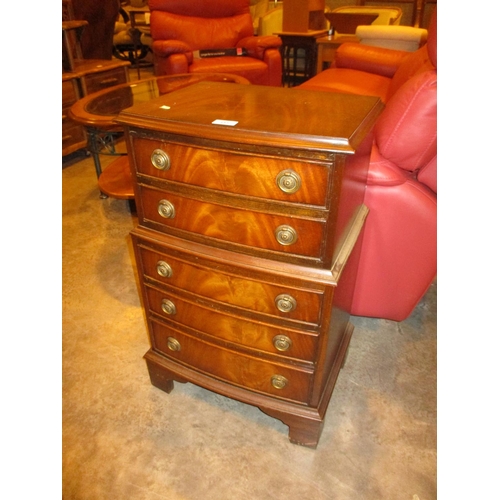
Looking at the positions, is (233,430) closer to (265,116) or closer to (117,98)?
(265,116)

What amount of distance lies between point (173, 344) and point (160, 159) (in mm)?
649

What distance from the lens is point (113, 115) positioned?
2195mm

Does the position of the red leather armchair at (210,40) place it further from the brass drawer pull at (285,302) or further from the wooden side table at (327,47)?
the brass drawer pull at (285,302)

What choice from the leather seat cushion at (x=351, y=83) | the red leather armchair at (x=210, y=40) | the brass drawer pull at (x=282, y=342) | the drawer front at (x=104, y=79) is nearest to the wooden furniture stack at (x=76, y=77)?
the drawer front at (x=104, y=79)

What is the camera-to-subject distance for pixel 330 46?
4.59 m

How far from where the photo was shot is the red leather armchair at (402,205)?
125cm

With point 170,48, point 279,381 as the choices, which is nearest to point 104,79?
point 170,48

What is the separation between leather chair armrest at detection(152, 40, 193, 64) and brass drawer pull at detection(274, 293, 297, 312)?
336cm

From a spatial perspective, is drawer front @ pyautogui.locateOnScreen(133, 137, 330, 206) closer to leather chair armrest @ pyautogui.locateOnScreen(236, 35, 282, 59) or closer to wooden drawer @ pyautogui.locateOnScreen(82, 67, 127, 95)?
wooden drawer @ pyautogui.locateOnScreen(82, 67, 127, 95)

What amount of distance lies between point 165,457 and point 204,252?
711mm

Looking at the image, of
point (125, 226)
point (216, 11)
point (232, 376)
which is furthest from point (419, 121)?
point (216, 11)

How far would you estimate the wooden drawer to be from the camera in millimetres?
3270

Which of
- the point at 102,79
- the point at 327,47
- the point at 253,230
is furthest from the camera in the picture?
the point at 327,47

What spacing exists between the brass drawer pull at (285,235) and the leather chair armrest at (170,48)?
131 inches
